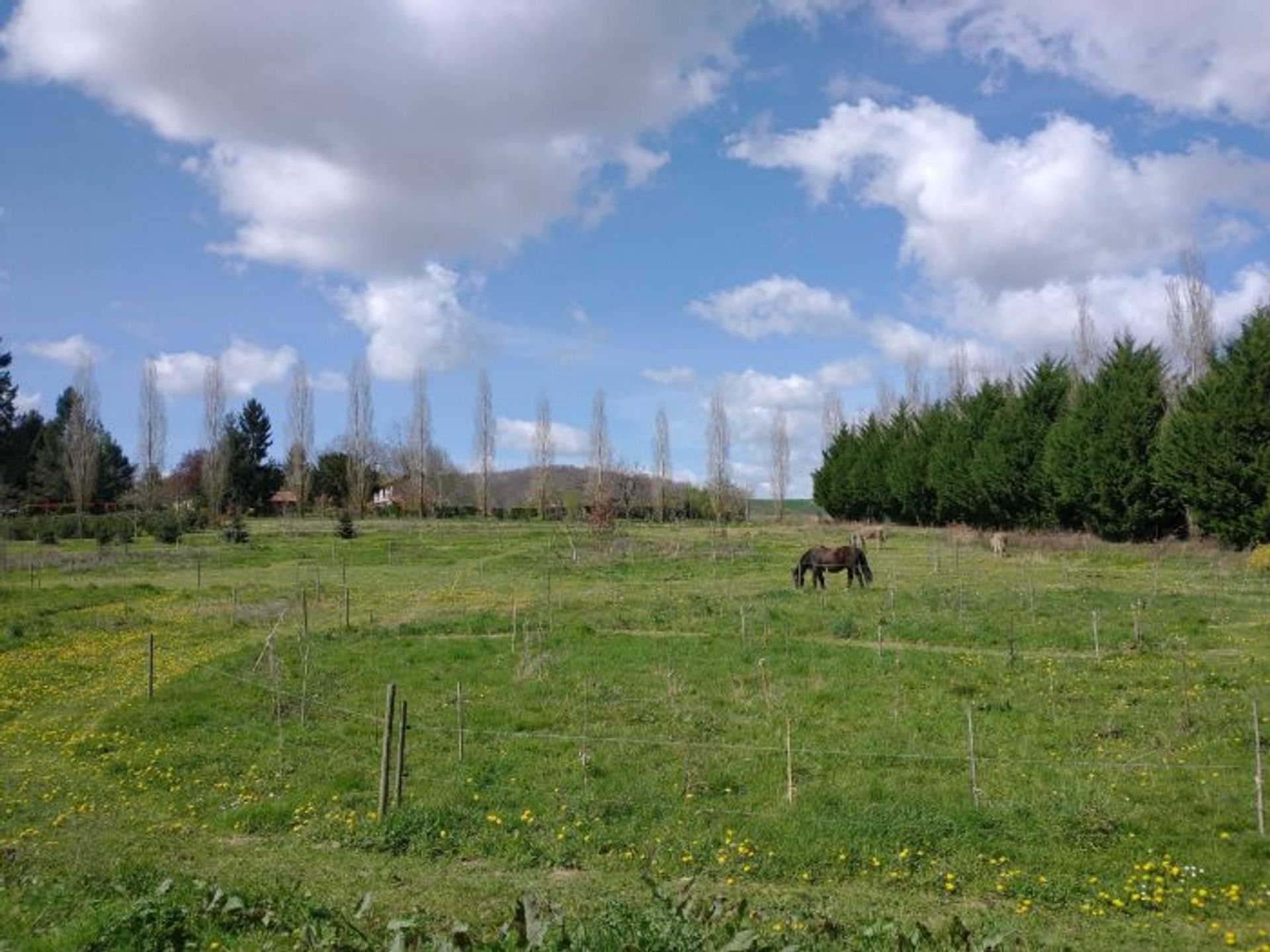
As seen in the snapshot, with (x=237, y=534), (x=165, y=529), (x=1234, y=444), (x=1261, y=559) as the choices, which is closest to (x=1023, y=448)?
(x=1234, y=444)

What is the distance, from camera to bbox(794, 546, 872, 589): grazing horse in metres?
30.0

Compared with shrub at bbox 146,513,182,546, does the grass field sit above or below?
below

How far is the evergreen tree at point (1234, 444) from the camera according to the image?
112 ft

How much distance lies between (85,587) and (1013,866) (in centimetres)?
3285

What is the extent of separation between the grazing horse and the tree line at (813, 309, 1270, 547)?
1571cm

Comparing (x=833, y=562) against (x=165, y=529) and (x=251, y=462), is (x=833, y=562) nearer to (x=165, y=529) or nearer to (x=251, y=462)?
(x=165, y=529)

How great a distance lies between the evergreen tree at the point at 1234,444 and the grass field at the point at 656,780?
12.1m

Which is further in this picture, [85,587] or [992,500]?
[992,500]

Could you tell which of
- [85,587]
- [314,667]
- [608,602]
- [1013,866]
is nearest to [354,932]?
[1013,866]

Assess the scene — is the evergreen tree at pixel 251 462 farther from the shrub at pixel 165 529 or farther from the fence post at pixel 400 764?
the fence post at pixel 400 764

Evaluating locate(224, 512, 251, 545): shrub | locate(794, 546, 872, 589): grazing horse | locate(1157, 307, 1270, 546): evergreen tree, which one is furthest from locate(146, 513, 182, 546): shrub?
locate(1157, 307, 1270, 546): evergreen tree

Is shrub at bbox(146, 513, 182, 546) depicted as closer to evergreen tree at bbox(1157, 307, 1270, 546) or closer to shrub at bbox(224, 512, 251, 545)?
shrub at bbox(224, 512, 251, 545)

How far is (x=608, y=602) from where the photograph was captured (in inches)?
1070

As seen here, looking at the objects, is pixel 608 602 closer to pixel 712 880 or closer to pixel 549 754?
pixel 549 754
